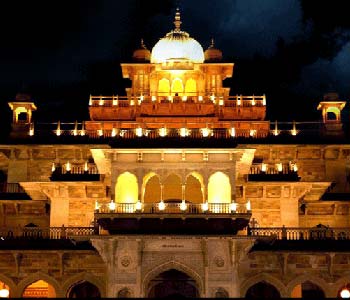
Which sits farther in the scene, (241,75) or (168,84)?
(241,75)

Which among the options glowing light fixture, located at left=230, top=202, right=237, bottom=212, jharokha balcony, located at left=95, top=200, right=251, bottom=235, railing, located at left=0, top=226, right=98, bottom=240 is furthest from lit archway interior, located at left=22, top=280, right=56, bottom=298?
glowing light fixture, located at left=230, top=202, right=237, bottom=212

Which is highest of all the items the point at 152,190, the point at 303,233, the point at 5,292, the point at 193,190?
the point at 193,190

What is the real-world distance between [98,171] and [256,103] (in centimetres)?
1493

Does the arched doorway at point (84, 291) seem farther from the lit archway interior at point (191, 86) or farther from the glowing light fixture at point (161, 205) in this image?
the lit archway interior at point (191, 86)

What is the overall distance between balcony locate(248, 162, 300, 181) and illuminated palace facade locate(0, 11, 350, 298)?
10 cm

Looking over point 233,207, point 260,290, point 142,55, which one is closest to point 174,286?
point 260,290

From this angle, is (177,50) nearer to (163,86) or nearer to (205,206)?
(163,86)

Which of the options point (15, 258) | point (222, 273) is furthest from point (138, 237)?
point (15, 258)

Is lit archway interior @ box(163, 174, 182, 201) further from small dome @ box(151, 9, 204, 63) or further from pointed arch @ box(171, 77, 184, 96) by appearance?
small dome @ box(151, 9, 204, 63)

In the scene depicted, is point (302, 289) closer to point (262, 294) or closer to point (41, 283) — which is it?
point (262, 294)

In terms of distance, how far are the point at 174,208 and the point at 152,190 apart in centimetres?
475

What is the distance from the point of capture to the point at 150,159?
4972 centimetres

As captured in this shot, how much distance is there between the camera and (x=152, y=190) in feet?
171

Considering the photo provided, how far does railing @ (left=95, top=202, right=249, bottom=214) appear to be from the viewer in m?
47.4
